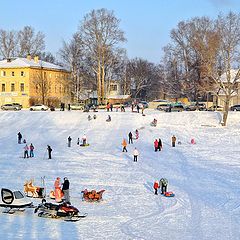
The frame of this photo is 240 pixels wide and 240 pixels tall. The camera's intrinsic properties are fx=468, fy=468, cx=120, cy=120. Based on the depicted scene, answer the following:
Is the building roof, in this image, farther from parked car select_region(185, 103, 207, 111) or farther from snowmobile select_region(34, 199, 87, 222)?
snowmobile select_region(34, 199, 87, 222)

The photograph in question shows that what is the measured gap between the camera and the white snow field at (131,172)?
16984 millimetres

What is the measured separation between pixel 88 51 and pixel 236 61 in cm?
2468

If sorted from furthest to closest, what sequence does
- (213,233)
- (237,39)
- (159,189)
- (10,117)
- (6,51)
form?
(6,51)
(10,117)
(237,39)
(159,189)
(213,233)

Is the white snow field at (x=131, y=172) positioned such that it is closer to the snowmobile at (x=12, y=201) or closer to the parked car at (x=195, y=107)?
the snowmobile at (x=12, y=201)

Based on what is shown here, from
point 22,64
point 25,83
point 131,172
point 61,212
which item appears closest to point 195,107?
point 25,83

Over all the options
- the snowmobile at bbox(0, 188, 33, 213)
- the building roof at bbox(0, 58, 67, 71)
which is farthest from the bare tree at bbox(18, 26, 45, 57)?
the snowmobile at bbox(0, 188, 33, 213)

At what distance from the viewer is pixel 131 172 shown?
29.8 meters

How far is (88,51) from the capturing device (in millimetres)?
69188

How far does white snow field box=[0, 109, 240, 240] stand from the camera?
1698 cm

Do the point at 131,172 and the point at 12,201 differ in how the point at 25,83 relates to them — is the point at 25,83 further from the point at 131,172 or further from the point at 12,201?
the point at 12,201

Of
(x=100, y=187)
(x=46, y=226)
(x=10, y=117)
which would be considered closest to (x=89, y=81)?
(x=10, y=117)

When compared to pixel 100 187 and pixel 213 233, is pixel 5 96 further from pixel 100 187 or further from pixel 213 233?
pixel 213 233

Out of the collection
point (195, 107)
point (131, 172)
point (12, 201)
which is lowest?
point (131, 172)

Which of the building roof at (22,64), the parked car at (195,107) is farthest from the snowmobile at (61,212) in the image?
the building roof at (22,64)
